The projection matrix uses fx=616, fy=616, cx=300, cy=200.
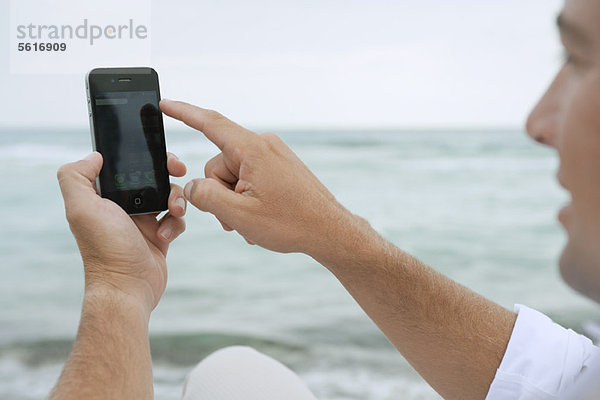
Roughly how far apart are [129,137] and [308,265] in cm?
388

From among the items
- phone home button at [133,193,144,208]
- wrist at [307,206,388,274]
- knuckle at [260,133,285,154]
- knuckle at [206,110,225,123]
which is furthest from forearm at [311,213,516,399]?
phone home button at [133,193,144,208]

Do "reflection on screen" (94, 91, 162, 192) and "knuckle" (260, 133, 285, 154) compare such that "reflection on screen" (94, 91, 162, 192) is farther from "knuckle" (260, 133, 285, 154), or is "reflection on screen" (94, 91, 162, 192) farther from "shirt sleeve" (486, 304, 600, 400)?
"shirt sleeve" (486, 304, 600, 400)

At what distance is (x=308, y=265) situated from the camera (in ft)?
16.5

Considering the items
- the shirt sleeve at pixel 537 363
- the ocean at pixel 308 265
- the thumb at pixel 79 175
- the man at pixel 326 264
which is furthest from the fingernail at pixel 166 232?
the ocean at pixel 308 265

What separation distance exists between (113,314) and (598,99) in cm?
74

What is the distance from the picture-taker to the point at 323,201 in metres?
1.08

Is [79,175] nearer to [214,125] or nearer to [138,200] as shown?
[138,200]

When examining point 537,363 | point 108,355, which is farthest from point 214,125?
point 537,363

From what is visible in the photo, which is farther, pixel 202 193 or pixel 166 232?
pixel 166 232

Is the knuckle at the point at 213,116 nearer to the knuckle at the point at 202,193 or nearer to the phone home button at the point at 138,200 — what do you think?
the knuckle at the point at 202,193

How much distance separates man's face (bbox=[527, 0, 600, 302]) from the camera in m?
0.67

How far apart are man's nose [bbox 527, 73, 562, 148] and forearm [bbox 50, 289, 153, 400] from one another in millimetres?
640

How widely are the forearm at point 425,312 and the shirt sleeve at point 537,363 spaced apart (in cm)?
2

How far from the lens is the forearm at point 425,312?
43.1 inches
